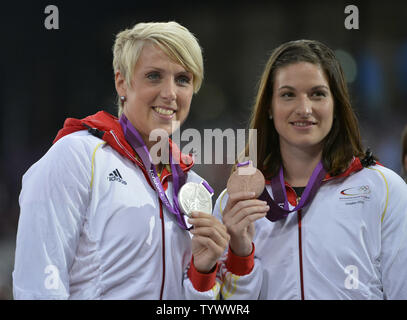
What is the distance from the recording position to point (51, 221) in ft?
6.93

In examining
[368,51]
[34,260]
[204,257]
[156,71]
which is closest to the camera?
[34,260]

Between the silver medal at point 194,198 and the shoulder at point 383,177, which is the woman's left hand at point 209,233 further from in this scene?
the shoulder at point 383,177

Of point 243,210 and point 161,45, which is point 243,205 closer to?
point 243,210

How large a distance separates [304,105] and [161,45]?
31.2 inches

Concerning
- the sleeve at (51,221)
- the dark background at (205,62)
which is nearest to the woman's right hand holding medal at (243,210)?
the sleeve at (51,221)

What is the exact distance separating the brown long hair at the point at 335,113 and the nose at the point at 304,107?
190mm

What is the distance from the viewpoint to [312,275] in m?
2.32

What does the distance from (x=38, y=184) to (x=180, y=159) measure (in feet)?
2.72

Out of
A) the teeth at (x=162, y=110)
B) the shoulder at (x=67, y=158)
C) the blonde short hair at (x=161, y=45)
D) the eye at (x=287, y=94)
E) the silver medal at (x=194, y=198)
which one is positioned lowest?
the silver medal at (x=194, y=198)

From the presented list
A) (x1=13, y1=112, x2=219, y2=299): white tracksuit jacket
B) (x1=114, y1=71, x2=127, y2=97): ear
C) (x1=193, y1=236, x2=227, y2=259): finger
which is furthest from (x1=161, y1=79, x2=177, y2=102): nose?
(x1=193, y1=236, x2=227, y2=259): finger

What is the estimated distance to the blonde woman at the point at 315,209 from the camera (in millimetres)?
2293

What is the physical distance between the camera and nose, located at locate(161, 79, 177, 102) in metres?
2.44
